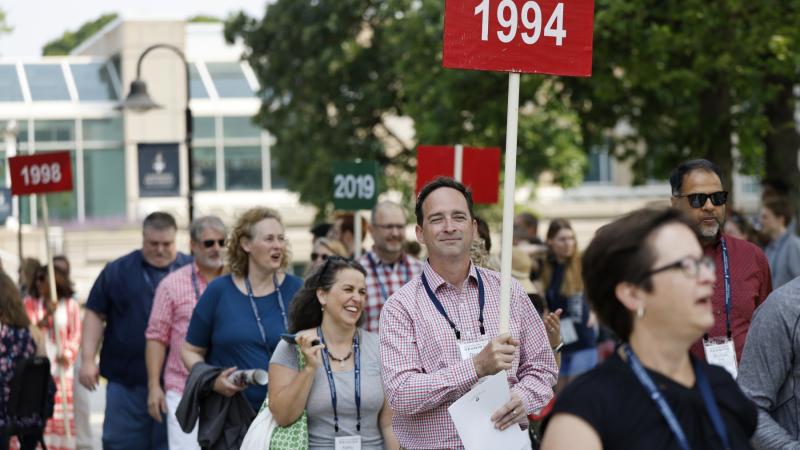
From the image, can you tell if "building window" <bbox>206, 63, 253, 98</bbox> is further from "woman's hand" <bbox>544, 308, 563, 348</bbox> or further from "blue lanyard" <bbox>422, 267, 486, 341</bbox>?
"blue lanyard" <bbox>422, 267, 486, 341</bbox>

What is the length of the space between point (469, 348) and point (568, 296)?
7.51 meters

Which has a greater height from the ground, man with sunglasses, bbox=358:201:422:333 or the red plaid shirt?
the red plaid shirt

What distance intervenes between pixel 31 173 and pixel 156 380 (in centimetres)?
549

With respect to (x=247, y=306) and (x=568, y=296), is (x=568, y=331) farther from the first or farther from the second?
(x=247, y=306)

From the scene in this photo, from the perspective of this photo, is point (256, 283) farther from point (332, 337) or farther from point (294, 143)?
point (294, 143)

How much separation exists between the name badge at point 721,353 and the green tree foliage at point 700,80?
12.7 m

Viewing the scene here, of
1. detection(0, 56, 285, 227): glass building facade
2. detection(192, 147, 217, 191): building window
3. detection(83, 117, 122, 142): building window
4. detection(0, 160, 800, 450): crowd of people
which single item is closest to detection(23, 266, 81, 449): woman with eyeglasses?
detection(0, 160, 800, 450): crowd of people

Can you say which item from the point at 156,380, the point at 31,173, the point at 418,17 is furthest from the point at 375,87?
the point at 156,380

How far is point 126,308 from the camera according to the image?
9969mm

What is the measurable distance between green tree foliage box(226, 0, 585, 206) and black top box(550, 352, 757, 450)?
25075 mm

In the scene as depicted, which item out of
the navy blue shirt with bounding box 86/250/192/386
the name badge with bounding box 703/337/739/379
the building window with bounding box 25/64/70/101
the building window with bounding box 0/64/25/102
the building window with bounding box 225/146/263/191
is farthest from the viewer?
the building window with bounding box 225/146/263/191

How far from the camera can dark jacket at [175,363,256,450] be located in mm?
7770

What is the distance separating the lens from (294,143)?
32.6 m

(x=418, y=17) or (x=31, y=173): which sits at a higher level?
(x=418, y=17)
